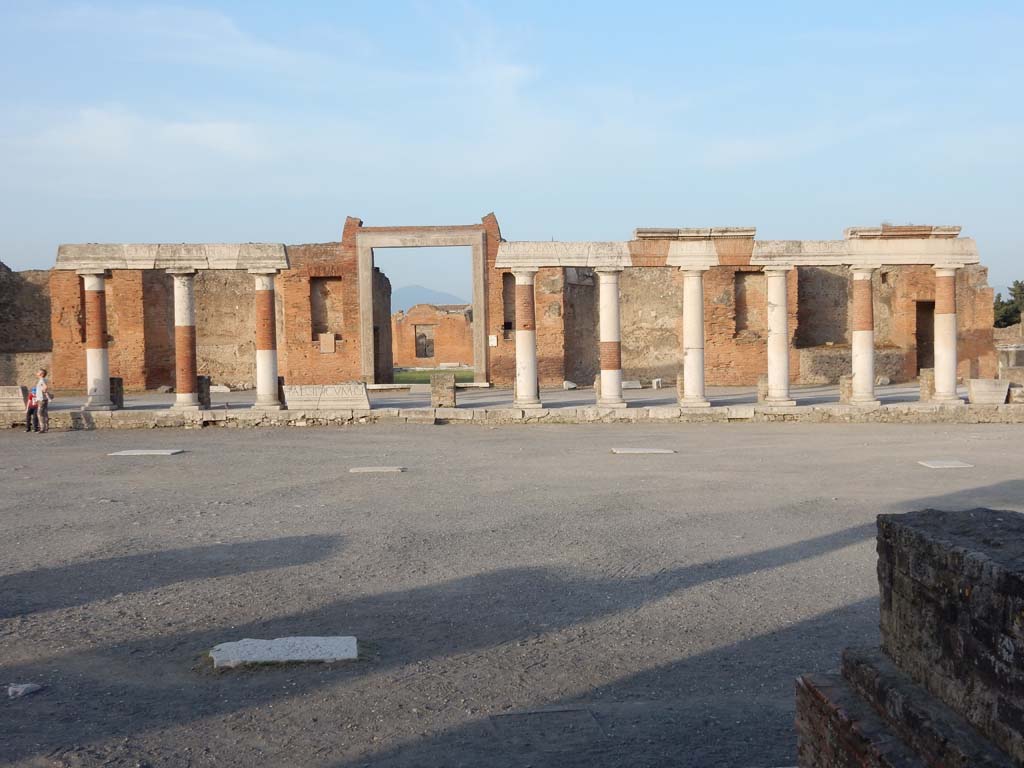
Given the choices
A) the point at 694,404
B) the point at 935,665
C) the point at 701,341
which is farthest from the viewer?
the point at 701,341

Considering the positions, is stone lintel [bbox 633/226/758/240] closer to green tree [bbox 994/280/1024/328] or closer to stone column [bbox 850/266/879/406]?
stone column [bbox 850/266/879/406]

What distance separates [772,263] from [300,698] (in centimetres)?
1666

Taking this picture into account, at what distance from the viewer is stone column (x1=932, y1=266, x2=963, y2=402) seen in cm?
1933

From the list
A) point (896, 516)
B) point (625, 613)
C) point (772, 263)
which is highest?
point (772, 263)

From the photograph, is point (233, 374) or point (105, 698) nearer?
point (105, 698)

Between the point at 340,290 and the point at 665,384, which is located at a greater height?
the point at 340,290

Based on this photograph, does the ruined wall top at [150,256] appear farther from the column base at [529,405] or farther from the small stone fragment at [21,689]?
the small stone fragment at [21,689]

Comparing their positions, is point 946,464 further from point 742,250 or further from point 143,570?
point 143,570

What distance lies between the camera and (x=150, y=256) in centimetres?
1925

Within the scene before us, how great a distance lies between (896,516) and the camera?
3062 millimetres

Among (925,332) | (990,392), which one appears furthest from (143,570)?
(925,332)

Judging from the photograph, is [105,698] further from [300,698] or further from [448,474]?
[448,474]

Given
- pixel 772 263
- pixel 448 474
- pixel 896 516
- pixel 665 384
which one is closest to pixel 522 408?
pixel 772 263

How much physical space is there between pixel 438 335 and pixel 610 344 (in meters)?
27.0
